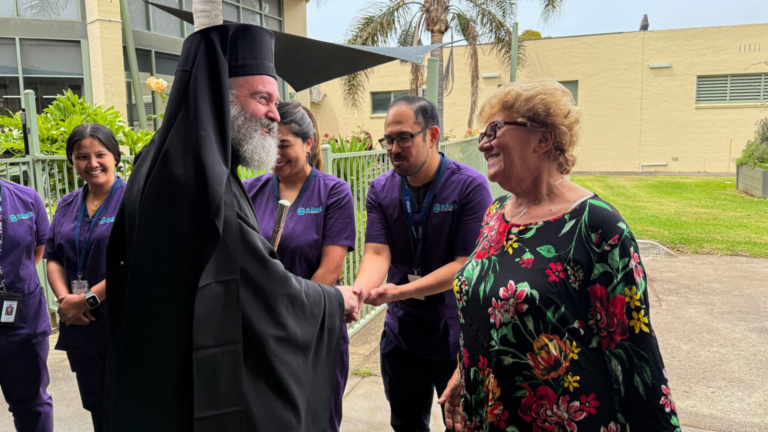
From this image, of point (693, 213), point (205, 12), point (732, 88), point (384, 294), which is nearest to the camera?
point (205, 12)

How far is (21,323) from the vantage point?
322cm

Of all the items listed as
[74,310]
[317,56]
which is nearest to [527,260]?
[74,310]

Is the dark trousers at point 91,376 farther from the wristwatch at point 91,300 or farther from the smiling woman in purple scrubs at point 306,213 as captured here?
the smiling woman in purple scrubs at point 306,213

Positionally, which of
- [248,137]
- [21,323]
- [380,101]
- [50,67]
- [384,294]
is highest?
[380,101]

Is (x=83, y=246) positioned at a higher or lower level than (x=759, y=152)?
lower

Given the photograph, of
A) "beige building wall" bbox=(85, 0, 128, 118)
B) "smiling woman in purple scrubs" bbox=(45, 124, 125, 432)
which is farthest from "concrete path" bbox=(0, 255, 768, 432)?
"beige building wall" bbox=(85, 0, 128, 118)

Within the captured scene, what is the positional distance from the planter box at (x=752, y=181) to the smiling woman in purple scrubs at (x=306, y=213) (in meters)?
17.4

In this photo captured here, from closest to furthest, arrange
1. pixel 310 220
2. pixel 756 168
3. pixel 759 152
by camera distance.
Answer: pixel 310 220, pixel 756 168, pixel 759 152

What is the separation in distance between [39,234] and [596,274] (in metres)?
3.51

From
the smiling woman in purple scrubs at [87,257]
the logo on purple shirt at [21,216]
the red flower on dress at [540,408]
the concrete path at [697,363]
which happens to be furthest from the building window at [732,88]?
the logo on purple shirt at [21,216]

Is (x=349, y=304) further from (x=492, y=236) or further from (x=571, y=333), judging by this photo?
(x=571, y=333)

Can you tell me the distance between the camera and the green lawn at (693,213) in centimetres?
1042

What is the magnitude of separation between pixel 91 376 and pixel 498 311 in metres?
2.60

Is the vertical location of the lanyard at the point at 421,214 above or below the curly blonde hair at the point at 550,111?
below
